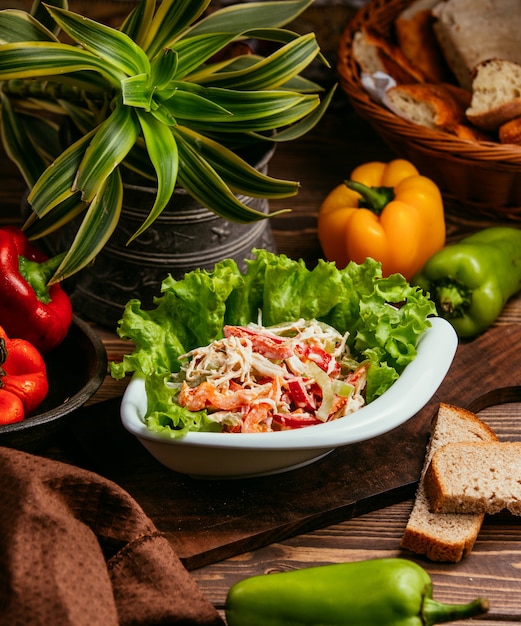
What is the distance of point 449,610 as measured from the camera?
4.88ft

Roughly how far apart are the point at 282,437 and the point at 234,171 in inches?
31.3

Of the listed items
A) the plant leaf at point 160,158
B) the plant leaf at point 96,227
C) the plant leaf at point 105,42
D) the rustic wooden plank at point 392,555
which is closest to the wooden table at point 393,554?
the rustic wooden plank at point 392,555

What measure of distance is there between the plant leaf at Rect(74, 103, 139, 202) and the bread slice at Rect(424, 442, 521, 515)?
937 mm

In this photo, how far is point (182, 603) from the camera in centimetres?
158

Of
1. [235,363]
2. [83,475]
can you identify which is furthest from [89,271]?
[83,475]

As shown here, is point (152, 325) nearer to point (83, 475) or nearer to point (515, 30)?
point (83, 475)

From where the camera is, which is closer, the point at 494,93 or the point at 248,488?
the point at 248,488

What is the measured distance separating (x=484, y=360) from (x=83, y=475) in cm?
113

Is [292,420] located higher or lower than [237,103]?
lower

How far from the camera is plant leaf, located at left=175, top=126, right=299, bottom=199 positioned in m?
2.28

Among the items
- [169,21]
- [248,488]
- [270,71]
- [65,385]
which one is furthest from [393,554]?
[169,21]

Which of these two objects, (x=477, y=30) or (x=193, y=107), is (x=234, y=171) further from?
(x=477, y=30)

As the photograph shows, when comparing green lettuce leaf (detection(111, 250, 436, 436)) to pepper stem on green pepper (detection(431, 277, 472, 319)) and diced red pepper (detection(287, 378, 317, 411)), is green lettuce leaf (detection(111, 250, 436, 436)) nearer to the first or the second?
diced red pepper (detection(287, 378, 317, 411))

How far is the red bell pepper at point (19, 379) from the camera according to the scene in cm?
188
